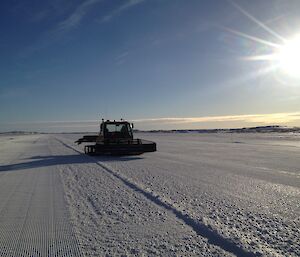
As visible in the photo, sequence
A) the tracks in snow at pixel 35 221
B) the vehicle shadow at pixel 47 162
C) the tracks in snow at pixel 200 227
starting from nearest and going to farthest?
the tracks in snow at pixel 200 227, the tracks in snow at pixel 35 221, the vehicle shadow at pixel 47 162

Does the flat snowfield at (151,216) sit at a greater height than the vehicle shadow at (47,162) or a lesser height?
lesser

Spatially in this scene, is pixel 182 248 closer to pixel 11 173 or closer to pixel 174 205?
pixel 174 205

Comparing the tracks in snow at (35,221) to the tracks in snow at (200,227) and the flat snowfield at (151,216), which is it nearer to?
the flat snowfield at (151,216)

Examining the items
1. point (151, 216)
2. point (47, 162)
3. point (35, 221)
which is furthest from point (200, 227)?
point (47, 162)

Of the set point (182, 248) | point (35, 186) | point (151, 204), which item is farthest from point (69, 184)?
point (182, 248)

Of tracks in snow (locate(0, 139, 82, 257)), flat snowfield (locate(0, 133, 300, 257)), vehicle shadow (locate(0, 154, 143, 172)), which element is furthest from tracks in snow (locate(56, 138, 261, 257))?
vehicle shadow (locate(0, 154, 143, 172))

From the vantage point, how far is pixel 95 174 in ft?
38.8

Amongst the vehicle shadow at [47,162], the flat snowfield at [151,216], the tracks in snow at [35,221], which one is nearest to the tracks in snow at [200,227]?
the flat snowfield at [151,216]

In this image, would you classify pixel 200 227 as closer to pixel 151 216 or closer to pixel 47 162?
pixel 151 216

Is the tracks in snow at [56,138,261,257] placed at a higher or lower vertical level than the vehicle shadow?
lower

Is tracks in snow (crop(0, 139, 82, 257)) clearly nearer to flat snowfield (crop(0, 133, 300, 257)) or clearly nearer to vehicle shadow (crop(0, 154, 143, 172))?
flat snowfield (crop(0, 133, 300, 257))

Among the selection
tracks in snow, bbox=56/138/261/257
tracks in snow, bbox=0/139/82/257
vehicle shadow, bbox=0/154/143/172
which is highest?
vehicle shadow, bbox=0/154/143/172

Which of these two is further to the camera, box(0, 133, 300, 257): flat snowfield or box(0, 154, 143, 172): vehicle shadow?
box(0, 154, 143, 172): vehicle shadow

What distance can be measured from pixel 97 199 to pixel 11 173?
6267 millimetres
